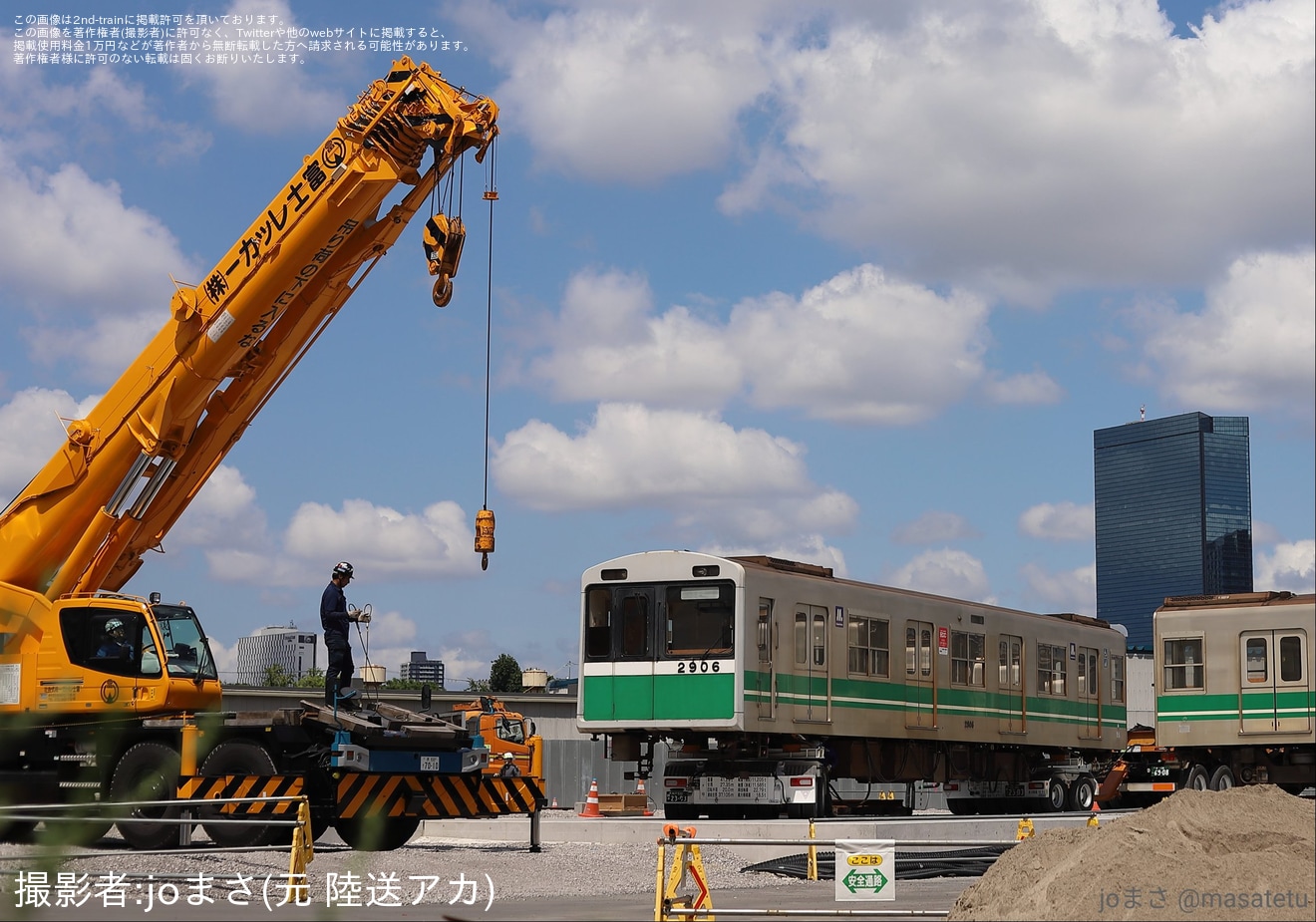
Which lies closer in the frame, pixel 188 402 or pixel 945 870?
pixel 945 870

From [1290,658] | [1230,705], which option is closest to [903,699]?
[1230,705]

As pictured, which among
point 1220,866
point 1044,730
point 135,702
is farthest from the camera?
point 1044,730

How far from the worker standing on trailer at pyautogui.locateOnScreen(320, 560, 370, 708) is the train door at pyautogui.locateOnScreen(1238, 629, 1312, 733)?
14.9 m

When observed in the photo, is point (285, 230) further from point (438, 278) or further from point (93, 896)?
point (93, 896)

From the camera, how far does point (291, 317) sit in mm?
18859

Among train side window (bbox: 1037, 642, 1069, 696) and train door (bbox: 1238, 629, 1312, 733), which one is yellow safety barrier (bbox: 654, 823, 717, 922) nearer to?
train door (bbox: 1238, 629, 1312, 733)

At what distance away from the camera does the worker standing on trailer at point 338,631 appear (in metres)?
16.3

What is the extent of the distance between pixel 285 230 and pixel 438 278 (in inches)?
70.6

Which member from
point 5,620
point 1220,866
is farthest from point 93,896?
point 1220,866

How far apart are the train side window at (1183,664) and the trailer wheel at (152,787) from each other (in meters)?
16.4

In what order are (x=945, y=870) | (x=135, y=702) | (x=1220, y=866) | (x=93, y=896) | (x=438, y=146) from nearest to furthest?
(x=1220, y=866) → (x=93, y=896) → (x=945, y=870) → (x=135, y=702) → (x=438, y=146)

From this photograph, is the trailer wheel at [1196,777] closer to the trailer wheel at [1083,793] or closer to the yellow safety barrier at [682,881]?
the trailer wheel at [1083,793]

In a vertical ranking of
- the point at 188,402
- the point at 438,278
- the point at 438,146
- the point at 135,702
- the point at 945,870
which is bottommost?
the point at 945,870

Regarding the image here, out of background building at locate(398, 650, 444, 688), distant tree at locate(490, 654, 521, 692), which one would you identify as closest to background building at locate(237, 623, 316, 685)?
background building at locate(398, 650, 444, 688)
